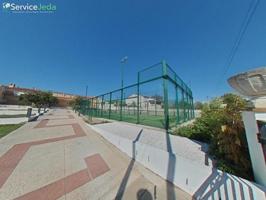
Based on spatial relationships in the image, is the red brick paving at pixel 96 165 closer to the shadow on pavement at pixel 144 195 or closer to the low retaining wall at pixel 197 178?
the low retaining wall at pixel 197 178

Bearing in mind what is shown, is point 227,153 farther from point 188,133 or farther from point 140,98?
point 140,98

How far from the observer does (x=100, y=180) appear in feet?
10.8

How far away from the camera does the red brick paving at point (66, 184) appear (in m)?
2.66

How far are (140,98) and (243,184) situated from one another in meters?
6.52

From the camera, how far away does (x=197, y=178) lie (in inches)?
105

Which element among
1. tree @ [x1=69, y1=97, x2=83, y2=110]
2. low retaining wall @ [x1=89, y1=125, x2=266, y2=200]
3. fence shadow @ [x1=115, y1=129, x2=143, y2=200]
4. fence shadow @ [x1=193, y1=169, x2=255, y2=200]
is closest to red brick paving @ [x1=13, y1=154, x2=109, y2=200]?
fence shadow @ [x1=115, y1=129, x2=143, y2=200]

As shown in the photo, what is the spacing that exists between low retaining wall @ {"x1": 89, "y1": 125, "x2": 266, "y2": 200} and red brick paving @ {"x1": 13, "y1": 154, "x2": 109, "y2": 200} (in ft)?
4.84

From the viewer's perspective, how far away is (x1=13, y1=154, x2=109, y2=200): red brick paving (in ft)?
8.72

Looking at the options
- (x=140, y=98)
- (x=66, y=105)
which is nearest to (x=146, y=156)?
(x=140, y=98)

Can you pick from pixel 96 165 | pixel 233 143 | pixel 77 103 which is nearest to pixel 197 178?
pixel 233 143

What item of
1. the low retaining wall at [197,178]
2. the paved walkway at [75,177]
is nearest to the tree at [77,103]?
the paved walkway at [75,177]

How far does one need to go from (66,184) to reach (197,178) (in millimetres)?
3053

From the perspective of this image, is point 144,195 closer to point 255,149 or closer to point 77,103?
point 255,149

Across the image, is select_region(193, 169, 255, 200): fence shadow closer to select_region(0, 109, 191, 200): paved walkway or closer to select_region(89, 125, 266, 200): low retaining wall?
select_region(89, 125, 266, 200): low retaining wall
